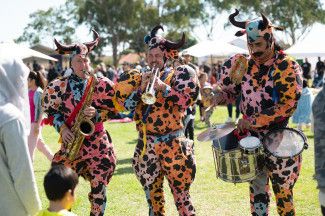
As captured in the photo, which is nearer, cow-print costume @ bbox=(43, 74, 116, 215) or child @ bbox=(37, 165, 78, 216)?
child @ bbox=(37, 165, 78, 216)

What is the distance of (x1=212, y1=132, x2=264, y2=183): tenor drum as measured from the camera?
4.55 meters

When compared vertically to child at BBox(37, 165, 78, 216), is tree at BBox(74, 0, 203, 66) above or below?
below

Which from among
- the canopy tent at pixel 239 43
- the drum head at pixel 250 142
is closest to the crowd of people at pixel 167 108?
the drum head at pixel 250 142

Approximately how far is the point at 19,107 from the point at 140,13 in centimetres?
5658

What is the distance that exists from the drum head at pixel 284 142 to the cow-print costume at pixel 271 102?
11 cm

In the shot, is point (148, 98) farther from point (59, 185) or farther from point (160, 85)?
point (59, 185)

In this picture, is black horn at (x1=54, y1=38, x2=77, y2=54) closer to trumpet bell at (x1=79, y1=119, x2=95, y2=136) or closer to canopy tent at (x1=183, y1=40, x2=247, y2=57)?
trumpet bell at (x1=79, y1=119, x2=95, y2=136)

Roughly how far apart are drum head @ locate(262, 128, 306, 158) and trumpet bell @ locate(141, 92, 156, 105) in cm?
104

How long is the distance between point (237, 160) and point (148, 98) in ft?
3.10

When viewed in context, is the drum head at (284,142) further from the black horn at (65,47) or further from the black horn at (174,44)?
the black horn at (65,47)

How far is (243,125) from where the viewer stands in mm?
4684

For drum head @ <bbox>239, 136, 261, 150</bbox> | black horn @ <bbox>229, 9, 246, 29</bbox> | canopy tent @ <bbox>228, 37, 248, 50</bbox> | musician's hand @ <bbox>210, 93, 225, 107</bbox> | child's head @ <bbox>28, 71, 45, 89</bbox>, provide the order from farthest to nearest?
canopy tent @ <bbox>228, 37, 248, 50</bbox> < child's head @ <bbox>28, 71, 45, 89</bbox> < musician's hand @ <bbox>210, 93, 225, 107</bbox> < black horn @ <bbox>229, 9, 246, 29</bbox> < drum head @ <bbox>239, 136, 261, 150</bbox>

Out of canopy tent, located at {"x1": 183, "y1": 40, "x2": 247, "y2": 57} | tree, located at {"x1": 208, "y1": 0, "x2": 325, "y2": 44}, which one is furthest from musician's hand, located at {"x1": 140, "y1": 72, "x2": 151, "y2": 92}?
tree, located at {"x1": 208, "y1": 0, "x2": 325, "y2": 44}

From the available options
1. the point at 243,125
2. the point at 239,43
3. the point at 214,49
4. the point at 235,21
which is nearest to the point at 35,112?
the point at 235,21
